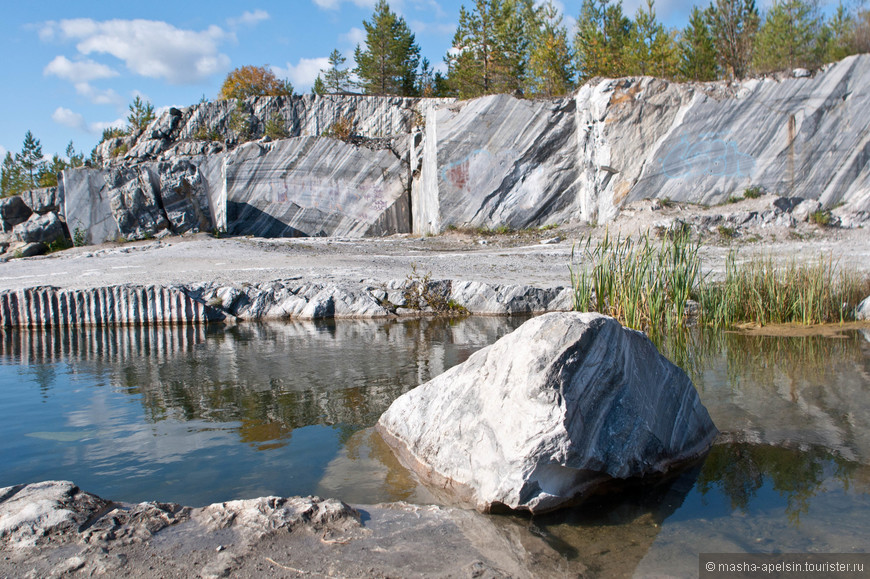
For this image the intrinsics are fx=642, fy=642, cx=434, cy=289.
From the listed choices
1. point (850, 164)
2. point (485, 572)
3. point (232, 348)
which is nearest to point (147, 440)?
point (485, 572)

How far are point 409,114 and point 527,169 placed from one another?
842cm

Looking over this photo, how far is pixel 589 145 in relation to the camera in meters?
17.3

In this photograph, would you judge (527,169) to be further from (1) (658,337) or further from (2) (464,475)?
(2) (464,475)

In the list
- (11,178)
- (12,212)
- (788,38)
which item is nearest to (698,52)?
(788,38)

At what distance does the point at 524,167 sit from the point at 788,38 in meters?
7.60

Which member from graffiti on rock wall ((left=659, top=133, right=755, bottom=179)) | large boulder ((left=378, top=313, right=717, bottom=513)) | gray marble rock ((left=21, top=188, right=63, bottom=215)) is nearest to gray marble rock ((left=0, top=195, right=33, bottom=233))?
gray marble rock ((left=21, top=188, right=63, bottom=215))

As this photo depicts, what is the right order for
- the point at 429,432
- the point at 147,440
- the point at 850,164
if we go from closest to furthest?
the point at 429,432
the point at 147,440
the point at 850,164

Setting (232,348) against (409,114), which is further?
(409,114)

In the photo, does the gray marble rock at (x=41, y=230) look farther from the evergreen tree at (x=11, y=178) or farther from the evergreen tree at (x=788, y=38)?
the evergreen tree at (x=788, y=38)

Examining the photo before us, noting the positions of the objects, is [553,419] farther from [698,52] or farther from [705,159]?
[698,52]

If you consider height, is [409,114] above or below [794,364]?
above

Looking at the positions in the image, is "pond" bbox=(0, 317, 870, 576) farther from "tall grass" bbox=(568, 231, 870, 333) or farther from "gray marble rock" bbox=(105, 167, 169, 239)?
"gray marble rock" bbox=(105, 167, 169, 239)

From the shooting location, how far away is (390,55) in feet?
92.3

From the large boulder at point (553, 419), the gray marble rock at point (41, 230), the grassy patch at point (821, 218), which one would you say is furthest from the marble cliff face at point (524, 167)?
the large boulder at point (553, 419)
